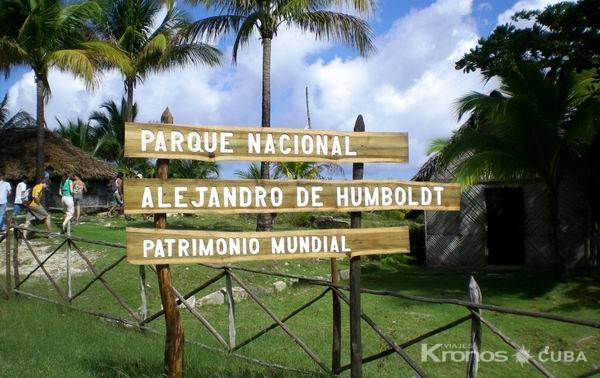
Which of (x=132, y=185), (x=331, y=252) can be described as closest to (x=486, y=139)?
(x=331, y=252)

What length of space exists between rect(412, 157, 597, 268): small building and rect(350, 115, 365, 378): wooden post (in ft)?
35.9

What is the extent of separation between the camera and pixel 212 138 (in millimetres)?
4523

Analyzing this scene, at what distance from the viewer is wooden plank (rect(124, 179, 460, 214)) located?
4.33m

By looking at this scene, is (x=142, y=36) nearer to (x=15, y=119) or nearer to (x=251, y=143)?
(x=15, y=119)

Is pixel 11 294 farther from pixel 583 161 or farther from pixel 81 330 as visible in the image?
pixel 583 161

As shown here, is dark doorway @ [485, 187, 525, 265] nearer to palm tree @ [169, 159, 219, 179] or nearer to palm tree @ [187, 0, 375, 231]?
palm tree @ [187, 0, 375, 231]

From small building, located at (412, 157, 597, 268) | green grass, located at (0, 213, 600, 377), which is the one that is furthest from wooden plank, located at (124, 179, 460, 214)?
small building, located at (412, 157, 597, 268)

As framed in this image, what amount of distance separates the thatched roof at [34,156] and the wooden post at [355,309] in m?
20.1

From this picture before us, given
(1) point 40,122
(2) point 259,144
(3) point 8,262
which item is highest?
(1) point 40,122

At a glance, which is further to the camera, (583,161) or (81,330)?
(583,161)

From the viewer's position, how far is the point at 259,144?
4.64 metres

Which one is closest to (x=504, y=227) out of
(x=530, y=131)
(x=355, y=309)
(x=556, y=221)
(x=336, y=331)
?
(x=556, y=221)

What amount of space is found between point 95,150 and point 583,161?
24.9m

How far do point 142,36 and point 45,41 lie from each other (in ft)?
24.8
